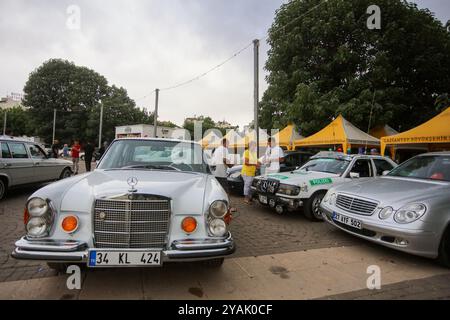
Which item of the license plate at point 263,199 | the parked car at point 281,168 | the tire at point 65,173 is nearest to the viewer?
the license plate at point 263,199

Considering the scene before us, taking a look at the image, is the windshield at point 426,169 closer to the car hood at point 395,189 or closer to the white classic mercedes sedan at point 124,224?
the car hood at point 395,189

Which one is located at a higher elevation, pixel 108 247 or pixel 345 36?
pixel 345 36

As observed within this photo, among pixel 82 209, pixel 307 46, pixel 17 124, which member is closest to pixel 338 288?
pixel 82 209

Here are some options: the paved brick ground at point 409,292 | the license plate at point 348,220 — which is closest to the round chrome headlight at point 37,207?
the paved brick ground at point 409,292

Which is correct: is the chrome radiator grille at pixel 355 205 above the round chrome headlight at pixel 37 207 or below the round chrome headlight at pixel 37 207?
below

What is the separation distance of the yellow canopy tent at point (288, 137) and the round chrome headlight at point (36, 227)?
41.8 ft

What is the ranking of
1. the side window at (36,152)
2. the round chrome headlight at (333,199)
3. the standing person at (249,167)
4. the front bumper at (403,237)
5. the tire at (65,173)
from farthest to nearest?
1. the tire at (65,173)
2. the side window at (36,152)
3. the standing person at (249,167)
4. the round chrome headlight at (333,199)
5. the front bumper at (403,237)

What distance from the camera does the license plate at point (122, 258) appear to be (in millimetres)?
2422

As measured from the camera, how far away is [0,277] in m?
3.05

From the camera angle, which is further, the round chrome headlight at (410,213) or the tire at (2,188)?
the tire at (2,188)

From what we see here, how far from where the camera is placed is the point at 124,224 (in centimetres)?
Result: 261

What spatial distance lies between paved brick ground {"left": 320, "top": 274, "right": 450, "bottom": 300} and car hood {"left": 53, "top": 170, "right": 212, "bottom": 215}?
1.74 m
